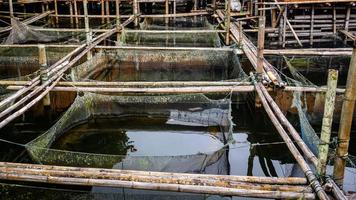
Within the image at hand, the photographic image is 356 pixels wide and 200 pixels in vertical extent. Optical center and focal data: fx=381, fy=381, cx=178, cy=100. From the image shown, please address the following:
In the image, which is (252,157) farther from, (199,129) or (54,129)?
(54,129)

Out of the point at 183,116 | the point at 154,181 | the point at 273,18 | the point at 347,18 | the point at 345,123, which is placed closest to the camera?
the point at 345,123

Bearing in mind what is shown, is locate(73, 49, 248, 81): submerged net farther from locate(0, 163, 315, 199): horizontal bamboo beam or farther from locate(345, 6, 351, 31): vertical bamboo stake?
locate(345, 6, 351, 31): vertical bamboo stake

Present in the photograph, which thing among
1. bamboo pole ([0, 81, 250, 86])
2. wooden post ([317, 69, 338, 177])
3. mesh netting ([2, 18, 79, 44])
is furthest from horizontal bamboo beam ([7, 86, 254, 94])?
mesh netting ([2, 18, 79, 44])

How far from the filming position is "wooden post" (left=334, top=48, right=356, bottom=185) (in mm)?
4805

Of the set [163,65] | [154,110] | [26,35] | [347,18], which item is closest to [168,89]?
[154,110]

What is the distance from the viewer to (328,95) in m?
4.99

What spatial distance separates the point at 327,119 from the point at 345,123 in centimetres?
23

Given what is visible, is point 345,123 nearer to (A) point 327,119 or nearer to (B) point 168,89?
(A) point 327,119

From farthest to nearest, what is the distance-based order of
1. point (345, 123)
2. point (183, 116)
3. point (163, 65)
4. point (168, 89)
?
point (163, 65)
point (183, 116)
point (168, 89)
point (345, 123)

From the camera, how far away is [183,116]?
9656 mm

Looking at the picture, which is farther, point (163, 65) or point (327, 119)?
point (163, 65)

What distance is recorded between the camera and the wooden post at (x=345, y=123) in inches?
189

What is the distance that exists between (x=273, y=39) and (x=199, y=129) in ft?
33.0

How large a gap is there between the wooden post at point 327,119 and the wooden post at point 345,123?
145 mm
